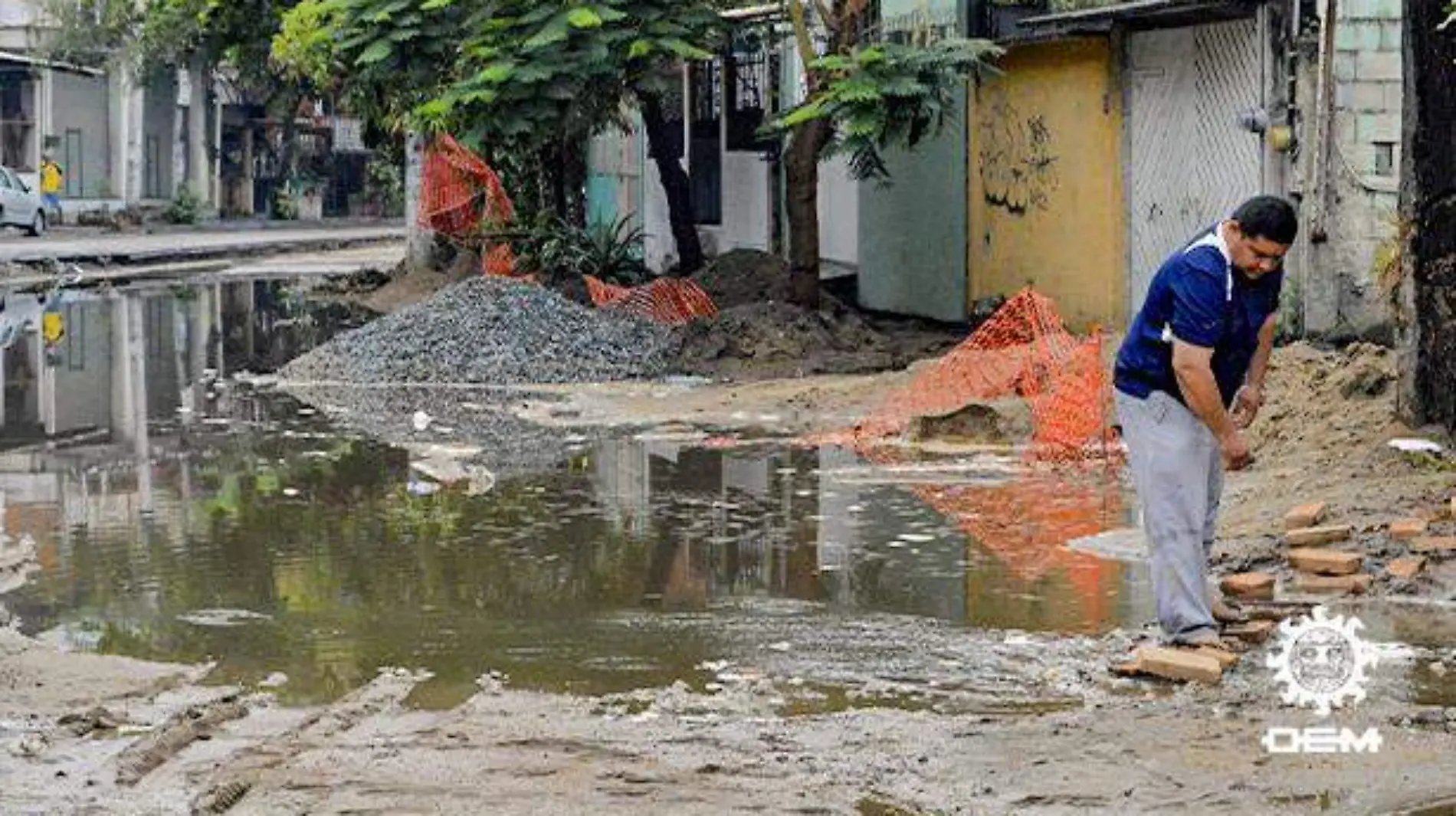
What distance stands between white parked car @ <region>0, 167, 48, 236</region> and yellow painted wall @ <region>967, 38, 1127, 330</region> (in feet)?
103

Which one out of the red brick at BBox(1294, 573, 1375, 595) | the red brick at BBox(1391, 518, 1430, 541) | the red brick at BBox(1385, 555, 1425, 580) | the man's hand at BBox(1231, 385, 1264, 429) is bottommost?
the red brick at BBox(1294, 573, 1375, 595)

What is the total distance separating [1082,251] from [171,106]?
4982 centimetres

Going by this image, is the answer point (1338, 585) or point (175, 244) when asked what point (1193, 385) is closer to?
point (1338, 585)

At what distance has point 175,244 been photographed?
52.3 meters

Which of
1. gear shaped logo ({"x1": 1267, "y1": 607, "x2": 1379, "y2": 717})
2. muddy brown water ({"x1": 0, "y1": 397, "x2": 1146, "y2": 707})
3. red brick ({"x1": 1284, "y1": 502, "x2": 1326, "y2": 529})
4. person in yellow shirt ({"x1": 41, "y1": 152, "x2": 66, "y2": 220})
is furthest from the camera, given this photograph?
person in yellow shirt ({"x1": 41, "y1": 152, "x2": 66, "y2": 220})

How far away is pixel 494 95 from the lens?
2417 cm

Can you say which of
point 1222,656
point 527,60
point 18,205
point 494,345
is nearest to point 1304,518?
point 1222,656

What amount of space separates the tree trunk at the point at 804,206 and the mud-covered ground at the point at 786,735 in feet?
45.6

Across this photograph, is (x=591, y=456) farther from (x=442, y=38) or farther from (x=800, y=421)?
(x=442, y=38)

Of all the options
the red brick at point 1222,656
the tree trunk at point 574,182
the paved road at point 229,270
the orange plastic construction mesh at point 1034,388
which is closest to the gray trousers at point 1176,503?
the red brick at point 1222,656

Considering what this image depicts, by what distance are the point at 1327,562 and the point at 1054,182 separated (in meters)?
14.4

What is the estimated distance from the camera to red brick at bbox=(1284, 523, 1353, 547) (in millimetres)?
10797

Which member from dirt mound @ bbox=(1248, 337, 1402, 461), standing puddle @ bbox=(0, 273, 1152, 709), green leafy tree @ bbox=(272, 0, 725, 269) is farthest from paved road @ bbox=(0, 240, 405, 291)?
dirt mound @ bbox=(1248, 337, 1402, 461)

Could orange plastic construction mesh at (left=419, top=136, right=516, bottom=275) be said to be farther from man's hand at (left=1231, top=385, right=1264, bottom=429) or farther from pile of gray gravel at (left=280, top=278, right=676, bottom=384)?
man's hand at (left=1231, top=385, right=1264, bottom=429)
